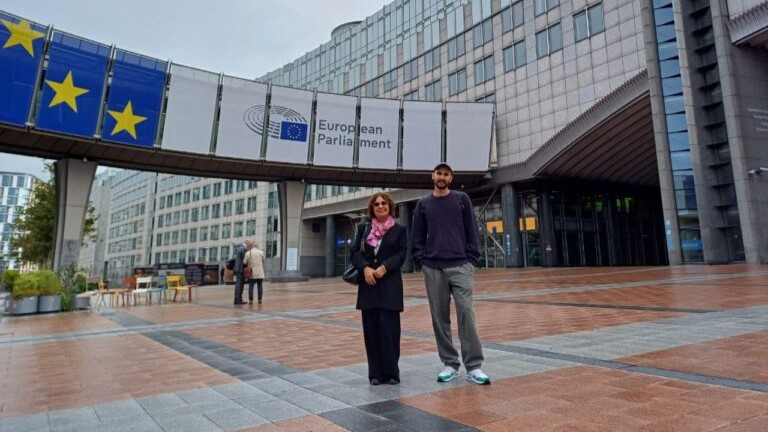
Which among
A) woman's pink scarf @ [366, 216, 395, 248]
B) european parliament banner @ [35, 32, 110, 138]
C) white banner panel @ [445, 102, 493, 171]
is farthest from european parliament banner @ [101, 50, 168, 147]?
woman's pink scarf @ [366, 216, 395, 248]

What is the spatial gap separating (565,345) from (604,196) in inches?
1522

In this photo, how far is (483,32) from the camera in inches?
1524

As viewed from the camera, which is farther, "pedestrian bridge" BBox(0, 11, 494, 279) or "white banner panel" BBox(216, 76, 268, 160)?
"white banner panel" BBox(216, 76, 268, 160)

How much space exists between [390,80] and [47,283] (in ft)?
129

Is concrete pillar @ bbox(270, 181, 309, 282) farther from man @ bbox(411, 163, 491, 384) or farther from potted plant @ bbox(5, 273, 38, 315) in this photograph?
man @ bbox(411, 163, 491, 384)

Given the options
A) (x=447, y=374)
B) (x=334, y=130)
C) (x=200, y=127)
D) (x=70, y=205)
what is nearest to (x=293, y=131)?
(x=334, y=130)

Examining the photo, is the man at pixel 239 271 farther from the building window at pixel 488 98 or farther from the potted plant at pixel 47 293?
the building window at pixel 488 98

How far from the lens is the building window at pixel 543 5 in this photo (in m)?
34.0

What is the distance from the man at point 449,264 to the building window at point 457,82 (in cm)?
3831

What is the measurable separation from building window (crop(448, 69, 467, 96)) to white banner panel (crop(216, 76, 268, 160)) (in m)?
18.4

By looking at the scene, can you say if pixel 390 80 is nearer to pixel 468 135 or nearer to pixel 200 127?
pixel 468 135

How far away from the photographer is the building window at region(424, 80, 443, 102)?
139 ft

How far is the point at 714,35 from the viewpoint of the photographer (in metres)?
25.8

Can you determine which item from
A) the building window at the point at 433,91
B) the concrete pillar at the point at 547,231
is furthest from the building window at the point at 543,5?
the concrete pillar at the point at 547,231
